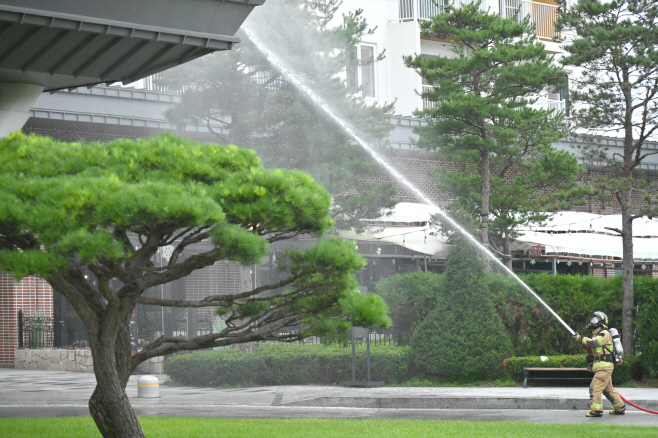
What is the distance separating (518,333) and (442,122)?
6.02 m

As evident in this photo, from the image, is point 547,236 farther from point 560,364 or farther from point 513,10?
point 513,10

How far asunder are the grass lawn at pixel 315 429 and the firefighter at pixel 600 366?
1492 millimetres

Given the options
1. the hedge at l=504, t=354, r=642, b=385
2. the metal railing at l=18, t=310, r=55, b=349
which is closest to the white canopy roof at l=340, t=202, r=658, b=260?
the hedge at l=504, t=354, r=642, b=385

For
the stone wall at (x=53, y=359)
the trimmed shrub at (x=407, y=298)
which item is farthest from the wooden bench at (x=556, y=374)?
the stone wall at (x=53, y=359)

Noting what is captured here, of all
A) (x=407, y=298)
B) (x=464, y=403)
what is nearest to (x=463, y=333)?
(x=407, y=298)

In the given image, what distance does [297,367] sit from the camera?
17531 mm

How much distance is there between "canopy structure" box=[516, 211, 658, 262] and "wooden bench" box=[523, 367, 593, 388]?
7.25 m

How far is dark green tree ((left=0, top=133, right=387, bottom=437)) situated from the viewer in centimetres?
677

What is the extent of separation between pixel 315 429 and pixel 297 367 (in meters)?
7.01

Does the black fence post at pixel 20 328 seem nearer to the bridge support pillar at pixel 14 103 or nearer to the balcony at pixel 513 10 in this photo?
the bridge support pillar at pixel 14 103

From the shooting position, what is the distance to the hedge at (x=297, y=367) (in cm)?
Result: 1731

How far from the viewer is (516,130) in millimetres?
21219

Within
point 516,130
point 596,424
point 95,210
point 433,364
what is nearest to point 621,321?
point 433,364

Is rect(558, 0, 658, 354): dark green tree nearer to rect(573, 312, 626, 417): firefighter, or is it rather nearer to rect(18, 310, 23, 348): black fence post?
rect(573, 312, 626, 417): firefighter
